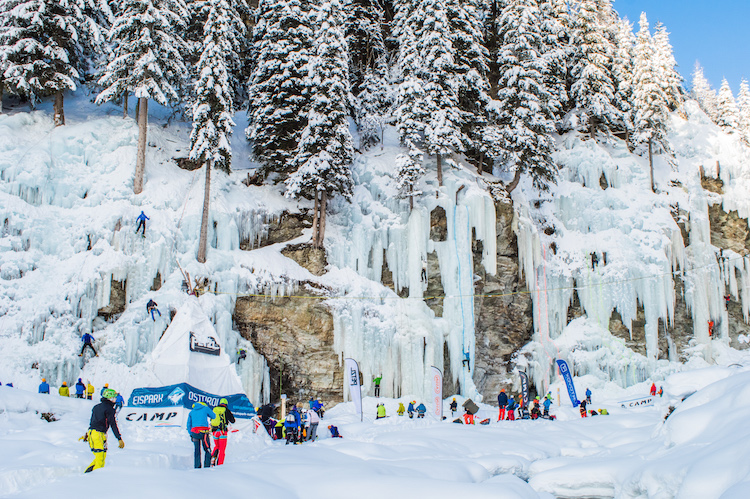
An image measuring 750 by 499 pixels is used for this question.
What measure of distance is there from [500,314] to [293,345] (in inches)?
378

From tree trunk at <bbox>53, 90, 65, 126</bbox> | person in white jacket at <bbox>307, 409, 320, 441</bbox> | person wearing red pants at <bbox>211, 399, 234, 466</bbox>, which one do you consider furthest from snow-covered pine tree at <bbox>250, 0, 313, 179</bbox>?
person wearing red pants at <bbox>211, 399, 234, 466</bbox>

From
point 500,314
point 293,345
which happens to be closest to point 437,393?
point 293,345

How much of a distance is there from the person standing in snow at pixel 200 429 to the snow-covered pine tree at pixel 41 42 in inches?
720

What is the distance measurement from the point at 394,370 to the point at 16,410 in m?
13.0

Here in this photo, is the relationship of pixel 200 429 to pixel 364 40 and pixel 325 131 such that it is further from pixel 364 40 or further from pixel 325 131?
pixel 364 40

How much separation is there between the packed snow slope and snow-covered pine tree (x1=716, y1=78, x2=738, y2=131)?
1287 inches

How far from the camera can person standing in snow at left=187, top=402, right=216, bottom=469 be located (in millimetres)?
8305

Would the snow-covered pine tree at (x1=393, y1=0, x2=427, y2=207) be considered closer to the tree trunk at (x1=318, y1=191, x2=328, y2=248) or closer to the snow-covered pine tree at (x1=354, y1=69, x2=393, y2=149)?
the snow-covered pine tree at (x1=354, y1=69, x2=393, y2=149)

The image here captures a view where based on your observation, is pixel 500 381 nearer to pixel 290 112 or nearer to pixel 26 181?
pixel 290 112

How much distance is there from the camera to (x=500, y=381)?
23844mm

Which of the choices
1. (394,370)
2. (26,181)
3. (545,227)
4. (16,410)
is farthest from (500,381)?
(26,181)

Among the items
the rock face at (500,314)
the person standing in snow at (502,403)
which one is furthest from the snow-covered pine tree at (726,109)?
the person standing in snow at (502,403)

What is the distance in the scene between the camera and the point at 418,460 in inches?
381

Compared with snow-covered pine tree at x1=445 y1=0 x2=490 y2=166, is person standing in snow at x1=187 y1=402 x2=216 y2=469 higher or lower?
lower
